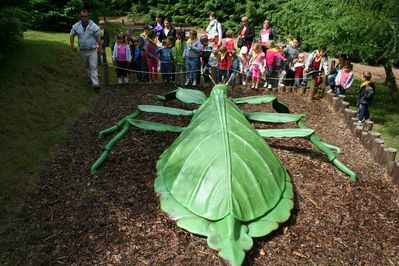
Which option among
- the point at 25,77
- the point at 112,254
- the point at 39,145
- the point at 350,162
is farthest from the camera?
the point at 25,77

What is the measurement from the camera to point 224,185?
3645 millimetres

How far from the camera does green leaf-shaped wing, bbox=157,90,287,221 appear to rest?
3.64 metres

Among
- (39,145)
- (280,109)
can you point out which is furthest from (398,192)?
(39,145)

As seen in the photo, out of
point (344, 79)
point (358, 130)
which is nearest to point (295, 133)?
point (358, 130)

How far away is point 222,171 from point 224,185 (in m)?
0.17

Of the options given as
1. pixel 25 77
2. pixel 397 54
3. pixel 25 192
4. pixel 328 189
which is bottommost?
pixel 25 192

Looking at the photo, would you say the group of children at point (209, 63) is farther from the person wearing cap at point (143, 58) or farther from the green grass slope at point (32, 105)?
the green grass slope at point (32, 105)

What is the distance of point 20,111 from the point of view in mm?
7434

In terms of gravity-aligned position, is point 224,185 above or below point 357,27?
below

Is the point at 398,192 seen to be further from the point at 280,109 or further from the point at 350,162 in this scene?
the point at 280,109

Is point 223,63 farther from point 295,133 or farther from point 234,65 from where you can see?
point 295,133

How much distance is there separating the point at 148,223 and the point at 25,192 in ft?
6.75

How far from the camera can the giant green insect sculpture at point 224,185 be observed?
3528mm

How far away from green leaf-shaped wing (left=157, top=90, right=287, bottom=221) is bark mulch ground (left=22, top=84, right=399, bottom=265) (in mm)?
467
